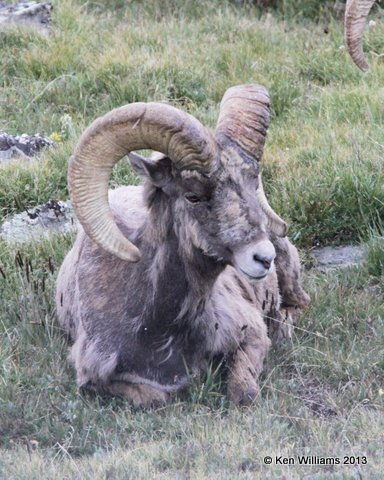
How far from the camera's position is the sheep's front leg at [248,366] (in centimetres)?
816

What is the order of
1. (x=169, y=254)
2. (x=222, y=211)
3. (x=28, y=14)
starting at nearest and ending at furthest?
(x=222, y=211), (x=169, y=254), (x=28, y=14)

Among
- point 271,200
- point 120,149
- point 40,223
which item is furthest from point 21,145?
point 120,149

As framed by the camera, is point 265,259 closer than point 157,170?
Yes

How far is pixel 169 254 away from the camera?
792cm

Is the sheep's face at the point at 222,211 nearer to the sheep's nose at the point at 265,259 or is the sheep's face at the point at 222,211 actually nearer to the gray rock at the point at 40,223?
the sheep's nose at the point at 265,259

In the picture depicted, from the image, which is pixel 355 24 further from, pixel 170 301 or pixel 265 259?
pixel 265 259

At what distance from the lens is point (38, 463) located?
6.80 m

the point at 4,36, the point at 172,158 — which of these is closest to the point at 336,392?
the point at 172,158

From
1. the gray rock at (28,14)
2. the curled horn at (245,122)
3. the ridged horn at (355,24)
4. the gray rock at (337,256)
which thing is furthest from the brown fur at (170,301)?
the gray rock at (28,14)

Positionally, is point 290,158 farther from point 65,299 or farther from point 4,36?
point 4,36

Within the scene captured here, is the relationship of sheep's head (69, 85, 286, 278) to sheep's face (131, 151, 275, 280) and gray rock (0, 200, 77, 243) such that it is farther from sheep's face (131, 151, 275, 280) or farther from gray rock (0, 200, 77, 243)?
gray rock (0, 200, 77, 243)

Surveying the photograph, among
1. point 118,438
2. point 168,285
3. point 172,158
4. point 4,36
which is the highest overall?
point 172,158

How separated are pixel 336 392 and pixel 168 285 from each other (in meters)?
1.35

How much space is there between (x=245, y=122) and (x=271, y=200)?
329 centimetres
